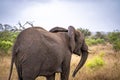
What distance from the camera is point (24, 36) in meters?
8.05

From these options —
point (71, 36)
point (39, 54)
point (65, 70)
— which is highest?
point (71, 36)

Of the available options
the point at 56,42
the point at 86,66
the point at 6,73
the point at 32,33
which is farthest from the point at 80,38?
the point at 86,66

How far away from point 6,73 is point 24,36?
459 cm

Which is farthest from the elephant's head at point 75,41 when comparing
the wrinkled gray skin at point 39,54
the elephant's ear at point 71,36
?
the wrinkled gray skin at point 39,54

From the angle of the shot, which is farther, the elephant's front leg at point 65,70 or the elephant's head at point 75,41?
the elephant's head at point 75,41

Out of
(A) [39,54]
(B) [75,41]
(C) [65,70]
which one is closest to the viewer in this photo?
(A) [39,54]

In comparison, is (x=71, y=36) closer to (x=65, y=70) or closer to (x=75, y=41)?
(x=75, y=41)

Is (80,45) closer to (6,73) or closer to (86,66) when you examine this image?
(6,73)

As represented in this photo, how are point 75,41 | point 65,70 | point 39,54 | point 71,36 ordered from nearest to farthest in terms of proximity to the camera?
point 39,54, point 65,70, point 71,36, point 75,41

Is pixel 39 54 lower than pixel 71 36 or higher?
lower

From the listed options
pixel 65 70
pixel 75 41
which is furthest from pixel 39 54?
pixel 75 41

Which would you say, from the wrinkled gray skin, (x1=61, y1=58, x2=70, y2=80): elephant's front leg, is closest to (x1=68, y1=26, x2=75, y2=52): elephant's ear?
the wrinkled gray skin

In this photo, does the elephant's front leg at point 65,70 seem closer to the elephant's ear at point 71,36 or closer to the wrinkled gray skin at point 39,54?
the wrinkled gray skin at point 39,54

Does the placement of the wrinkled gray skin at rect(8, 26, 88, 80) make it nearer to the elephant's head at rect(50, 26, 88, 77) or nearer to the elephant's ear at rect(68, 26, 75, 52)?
the elephant's ear at rect(68, 26, 75, 52)
